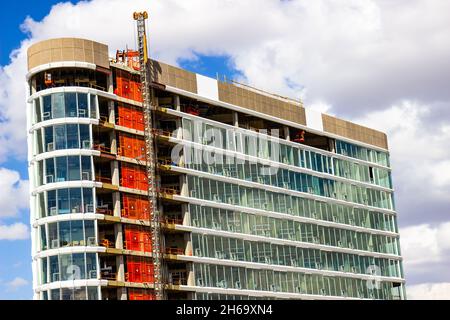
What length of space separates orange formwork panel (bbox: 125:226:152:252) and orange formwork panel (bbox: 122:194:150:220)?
140cm

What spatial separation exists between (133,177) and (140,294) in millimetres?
13637

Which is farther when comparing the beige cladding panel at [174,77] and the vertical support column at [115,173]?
the beige cladding panel at [174,77]

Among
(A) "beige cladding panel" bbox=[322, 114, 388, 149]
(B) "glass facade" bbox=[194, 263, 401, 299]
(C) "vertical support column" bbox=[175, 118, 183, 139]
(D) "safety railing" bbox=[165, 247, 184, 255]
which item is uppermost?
(A) "beige cladding panel" bbox=[322, 114, 388, 149]

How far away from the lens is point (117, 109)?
10444 cm

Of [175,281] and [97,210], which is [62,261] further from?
[175,281]

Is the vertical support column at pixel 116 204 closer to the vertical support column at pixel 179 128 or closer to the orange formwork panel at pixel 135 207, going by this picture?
the orange formwork panel at pixel 135 207

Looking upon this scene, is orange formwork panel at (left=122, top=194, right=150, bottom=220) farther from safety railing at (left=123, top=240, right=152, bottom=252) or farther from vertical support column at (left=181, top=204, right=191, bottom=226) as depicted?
vertical support column at (left=181, top=204, right=191, bottom=226)

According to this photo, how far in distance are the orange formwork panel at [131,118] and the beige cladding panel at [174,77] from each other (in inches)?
195

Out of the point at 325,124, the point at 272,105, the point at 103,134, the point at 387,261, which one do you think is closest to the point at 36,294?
the point at 103,134

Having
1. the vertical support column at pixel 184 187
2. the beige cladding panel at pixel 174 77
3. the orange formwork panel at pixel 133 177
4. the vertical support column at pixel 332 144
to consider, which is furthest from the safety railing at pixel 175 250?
the vertical support column at pixel 332 144

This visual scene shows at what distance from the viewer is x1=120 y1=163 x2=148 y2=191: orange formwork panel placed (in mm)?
103688

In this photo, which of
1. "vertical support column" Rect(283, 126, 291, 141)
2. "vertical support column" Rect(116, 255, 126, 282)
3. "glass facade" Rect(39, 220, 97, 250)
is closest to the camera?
"glass facade" Rect(39, 220, 97, 250)

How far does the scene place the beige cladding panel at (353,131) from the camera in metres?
137

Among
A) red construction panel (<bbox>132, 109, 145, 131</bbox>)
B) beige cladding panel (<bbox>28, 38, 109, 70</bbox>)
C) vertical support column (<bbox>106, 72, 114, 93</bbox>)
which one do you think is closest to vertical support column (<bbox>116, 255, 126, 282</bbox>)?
red construction panel (<bbox>132, 109, 145, 131</bbox>)
